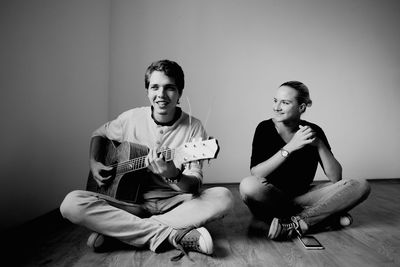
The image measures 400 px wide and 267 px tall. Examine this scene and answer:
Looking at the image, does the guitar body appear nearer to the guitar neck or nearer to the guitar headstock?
the guitar neck

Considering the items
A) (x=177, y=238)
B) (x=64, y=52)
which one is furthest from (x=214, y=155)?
(x=64, y=52)

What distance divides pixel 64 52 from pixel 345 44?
2899 mm

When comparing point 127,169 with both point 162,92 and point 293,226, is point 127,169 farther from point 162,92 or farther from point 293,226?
point 293,226

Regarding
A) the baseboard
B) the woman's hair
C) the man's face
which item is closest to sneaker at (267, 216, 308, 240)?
the woman's hair

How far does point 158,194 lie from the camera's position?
1.59 meters

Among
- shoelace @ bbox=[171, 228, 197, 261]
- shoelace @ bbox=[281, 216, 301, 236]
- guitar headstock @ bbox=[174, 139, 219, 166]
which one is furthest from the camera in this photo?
shoelace @ bbox=[281, 216, 301, 236]

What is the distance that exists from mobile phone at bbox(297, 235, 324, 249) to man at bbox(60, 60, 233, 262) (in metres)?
0.41

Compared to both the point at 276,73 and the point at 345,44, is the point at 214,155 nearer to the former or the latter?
the point at 276,73

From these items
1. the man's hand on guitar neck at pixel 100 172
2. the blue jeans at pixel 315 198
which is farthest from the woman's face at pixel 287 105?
the man's hand on guitar neck at pixel 100 172

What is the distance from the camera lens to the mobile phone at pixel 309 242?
4.65ft

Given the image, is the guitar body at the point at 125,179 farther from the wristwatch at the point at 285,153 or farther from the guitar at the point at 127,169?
the wristwatch at the point at 285,153

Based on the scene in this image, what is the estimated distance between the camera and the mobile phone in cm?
142

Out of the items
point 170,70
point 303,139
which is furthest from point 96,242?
point 303,139

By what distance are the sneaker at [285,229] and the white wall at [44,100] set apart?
1.47 meters
